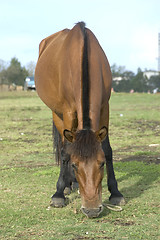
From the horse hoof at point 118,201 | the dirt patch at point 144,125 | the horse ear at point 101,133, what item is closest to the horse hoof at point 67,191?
the horse hoof at point 118,201

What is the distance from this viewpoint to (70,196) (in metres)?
6.19

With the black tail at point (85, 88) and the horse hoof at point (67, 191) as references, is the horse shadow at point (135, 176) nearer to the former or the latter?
the horse hoof at point (67, 191)

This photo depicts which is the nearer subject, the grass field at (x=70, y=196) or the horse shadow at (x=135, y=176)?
the grass field at (x=70, y=196)

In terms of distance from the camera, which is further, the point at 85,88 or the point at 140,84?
the point at 140,84

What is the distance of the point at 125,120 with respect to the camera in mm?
15734

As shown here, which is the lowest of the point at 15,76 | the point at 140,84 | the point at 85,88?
the point at 140,84

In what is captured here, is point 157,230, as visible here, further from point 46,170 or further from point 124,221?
point 46,170

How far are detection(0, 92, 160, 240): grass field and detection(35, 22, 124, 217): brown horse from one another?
0.93 feet

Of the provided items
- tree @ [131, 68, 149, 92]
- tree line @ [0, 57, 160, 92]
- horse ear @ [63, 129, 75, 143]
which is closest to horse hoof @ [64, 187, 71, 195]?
horse ear @ [63, 129, 75, 143]

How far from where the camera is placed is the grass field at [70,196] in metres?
4.44

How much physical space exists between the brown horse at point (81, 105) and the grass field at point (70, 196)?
0.93ft

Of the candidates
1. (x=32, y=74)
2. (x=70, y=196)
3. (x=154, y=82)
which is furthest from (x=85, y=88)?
(x=154, y=82)

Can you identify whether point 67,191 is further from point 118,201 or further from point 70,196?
point 118,201

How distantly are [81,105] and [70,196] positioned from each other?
6.17 ft
